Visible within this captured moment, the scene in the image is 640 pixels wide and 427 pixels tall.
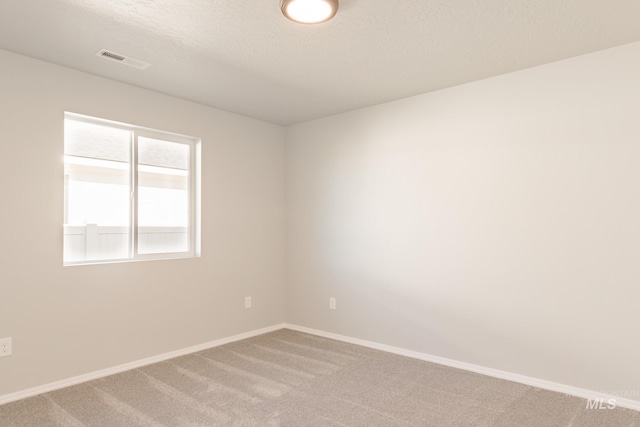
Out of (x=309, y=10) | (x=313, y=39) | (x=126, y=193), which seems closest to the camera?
(x=309, y=10)

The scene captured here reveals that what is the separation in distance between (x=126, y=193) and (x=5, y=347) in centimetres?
142

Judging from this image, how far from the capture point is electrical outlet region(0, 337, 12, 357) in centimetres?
264

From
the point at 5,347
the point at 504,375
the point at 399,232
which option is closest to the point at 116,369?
the point at 5,347

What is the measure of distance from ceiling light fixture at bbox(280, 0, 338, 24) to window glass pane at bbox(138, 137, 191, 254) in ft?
6.79

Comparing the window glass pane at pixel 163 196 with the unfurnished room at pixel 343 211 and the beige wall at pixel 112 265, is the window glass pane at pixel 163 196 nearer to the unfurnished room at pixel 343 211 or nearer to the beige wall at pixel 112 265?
the unfurnished room at pixel 343 211

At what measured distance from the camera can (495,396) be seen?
274 cm

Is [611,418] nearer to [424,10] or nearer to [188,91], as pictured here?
[424,10]

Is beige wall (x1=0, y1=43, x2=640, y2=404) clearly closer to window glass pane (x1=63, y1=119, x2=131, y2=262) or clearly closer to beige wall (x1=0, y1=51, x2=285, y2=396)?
beige wall (x1=0, y1=51, x2=285, y2=396)

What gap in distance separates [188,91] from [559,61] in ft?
9.90

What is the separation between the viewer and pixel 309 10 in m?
2.12

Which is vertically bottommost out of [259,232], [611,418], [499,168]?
[611,418]

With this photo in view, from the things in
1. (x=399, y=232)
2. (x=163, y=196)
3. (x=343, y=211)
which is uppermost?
(x=163, y=196)

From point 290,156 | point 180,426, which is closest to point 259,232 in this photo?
point 290,156

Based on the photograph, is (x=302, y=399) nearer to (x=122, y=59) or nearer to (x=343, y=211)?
(x=343, y=211)
